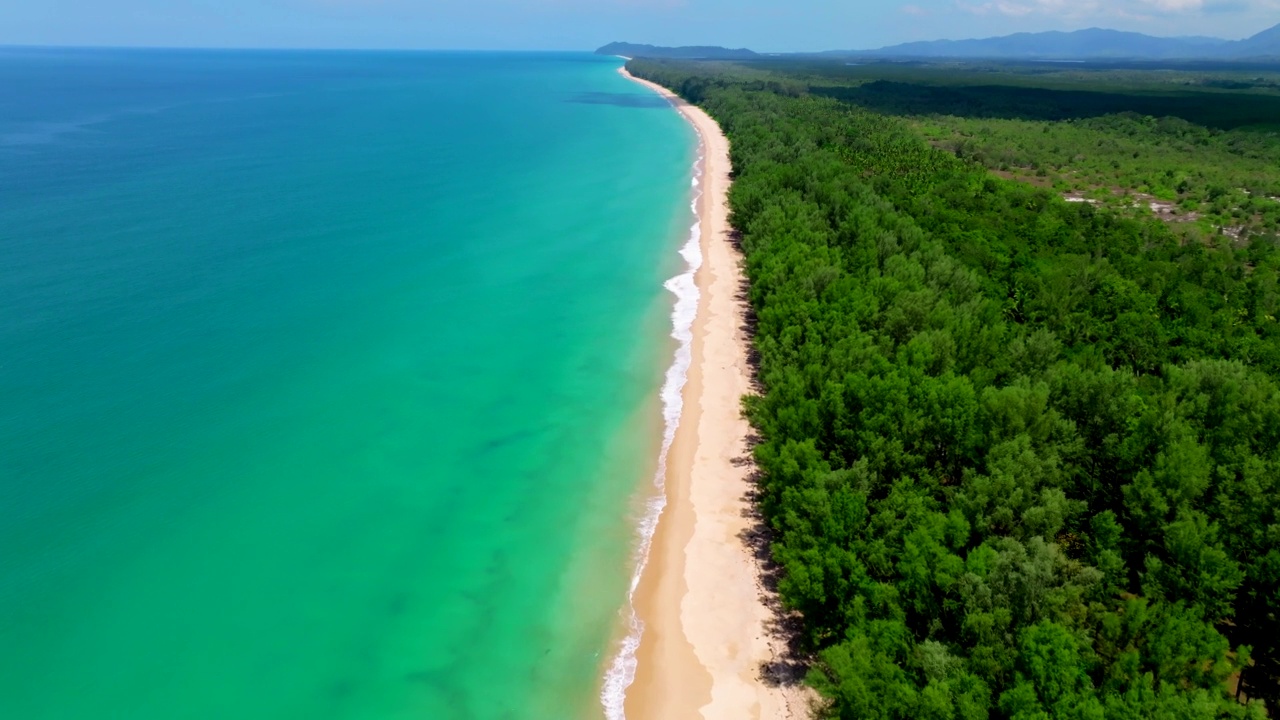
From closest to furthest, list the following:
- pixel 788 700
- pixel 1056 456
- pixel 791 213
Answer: pixel 788 700
pixel 1056 456
pixel 791 213

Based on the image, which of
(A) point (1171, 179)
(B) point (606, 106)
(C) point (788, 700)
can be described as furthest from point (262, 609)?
(B) point (606, 106)

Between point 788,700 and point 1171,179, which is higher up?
point 1171,179

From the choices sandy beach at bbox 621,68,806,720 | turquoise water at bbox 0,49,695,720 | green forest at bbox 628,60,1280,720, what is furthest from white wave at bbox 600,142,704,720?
green forest at bbox 628,60,1280,720

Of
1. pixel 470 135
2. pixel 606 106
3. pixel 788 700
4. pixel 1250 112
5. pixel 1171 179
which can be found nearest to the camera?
pixel 788 700

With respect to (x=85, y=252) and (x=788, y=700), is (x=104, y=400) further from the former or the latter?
(x=788, y=700)

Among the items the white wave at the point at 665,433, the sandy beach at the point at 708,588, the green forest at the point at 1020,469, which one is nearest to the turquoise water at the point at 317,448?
the white wave at the point at 665,433

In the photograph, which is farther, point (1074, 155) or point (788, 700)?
point (1074, 155)

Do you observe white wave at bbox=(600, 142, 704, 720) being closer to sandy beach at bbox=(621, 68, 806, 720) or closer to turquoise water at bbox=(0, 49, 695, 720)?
sandy beach at bbox=(621, 68, 806, 720)
